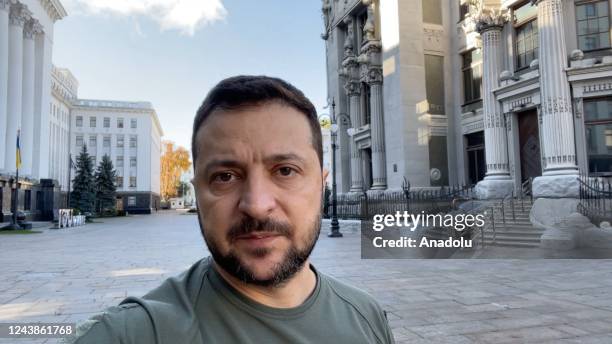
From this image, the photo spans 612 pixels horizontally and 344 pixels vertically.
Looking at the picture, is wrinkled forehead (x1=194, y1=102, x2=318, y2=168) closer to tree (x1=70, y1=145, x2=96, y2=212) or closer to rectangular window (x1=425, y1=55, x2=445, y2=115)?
rectangular window (x1=425, y1=55, x2=445, y2=115)

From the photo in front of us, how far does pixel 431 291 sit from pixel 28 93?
46.3m

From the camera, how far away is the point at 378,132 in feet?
90.6

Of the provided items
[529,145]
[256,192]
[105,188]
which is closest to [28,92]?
[105,188]

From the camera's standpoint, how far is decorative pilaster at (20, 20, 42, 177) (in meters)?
41.3

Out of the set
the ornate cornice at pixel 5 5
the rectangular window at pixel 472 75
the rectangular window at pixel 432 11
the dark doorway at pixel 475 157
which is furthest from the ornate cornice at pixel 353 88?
the ornate cornice at pixel 5 5

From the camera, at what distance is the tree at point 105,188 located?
60.5 metres

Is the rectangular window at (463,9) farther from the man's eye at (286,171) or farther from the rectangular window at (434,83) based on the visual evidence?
the man's eye at (286,171)

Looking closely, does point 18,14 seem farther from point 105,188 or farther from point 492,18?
point 492,18

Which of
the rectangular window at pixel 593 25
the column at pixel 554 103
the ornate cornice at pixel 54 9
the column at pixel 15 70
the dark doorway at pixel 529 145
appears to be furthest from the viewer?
the ornate cornice at pixel 54 9

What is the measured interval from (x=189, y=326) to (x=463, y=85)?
26766 mm

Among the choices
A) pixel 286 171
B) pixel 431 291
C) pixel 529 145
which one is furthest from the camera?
pixel 529 145

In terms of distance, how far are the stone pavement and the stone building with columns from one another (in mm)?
7681

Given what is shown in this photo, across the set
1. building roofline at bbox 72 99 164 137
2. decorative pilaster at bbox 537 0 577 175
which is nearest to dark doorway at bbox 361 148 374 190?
decorative pilaster at bbox 537 0 577 175

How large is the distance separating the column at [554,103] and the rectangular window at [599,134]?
1117 mm
